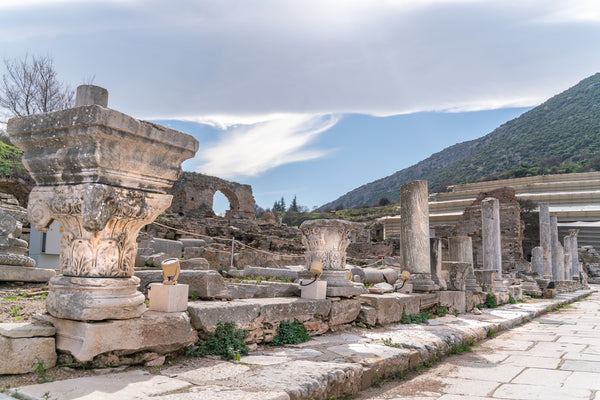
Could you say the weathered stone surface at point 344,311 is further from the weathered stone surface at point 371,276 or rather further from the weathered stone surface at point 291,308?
the weathered stone surface at point 371,276

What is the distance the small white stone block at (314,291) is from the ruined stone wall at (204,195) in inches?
818

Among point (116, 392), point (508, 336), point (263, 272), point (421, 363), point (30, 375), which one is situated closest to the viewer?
point (116, 392)

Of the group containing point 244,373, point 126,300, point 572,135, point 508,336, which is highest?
point 572,135

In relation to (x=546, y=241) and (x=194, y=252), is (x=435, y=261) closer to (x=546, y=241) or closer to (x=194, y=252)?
(x=194, y=252)

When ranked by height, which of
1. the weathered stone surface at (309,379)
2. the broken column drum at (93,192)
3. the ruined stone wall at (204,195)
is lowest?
the weathered stone surface at (309,379)

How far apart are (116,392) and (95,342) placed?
599 mm

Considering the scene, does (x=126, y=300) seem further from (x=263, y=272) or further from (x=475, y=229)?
(x=475, y=229)

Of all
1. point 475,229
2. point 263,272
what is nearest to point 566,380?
point 263,272

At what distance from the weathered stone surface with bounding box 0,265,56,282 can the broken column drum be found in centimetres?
326

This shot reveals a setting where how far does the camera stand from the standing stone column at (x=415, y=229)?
9.25 meters

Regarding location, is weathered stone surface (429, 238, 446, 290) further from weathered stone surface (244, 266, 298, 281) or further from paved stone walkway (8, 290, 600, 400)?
weathered stone surface (244, 266, 298, 281)

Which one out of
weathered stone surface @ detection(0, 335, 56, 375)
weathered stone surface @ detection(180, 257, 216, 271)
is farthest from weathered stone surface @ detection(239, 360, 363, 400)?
weathered stone surface @ detection(180, 257, 216, 271)

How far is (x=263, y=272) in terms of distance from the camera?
10.3 metres

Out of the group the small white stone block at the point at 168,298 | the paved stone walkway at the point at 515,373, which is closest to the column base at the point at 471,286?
the paved stone walkway at the point at 515,373
